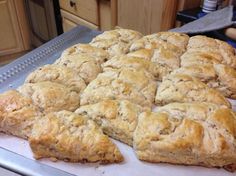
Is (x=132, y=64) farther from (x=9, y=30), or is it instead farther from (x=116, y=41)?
(x=9, y=30)

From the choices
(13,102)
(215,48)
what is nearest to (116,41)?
(215,48)

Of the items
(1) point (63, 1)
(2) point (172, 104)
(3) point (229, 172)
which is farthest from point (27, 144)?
(1) point (63, 1)

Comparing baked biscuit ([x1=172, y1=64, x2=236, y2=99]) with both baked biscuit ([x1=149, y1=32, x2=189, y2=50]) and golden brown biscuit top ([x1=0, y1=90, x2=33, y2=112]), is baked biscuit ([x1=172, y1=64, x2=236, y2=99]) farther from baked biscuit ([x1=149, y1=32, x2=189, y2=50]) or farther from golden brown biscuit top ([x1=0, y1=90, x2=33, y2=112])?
golden brown biscuit top ([x1=0, y1=90, x2=33, y2=112])

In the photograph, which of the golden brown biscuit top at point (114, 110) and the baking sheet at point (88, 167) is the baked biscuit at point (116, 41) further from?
the baking sheet at point (88, 167)

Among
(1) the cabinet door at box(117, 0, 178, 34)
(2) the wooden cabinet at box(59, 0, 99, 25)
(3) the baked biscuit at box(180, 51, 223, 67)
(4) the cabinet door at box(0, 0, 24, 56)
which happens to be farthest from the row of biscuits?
(4) the cabinet door at box(0, 0, 24, 56)

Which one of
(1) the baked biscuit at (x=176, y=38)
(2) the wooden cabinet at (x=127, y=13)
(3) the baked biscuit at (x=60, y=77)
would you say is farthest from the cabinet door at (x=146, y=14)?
(3) the baked biscuit at (x=60, y=77)

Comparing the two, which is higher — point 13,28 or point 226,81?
point 226,81
